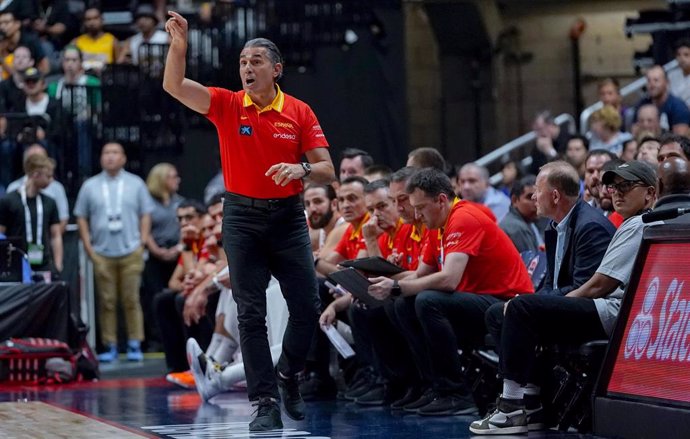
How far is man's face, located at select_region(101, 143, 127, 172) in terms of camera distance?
15088mm

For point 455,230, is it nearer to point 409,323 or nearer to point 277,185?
point 409,323

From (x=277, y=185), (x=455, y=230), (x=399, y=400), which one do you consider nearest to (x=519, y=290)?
(x=455, y=230)

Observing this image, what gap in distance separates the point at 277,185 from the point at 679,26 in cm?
1001

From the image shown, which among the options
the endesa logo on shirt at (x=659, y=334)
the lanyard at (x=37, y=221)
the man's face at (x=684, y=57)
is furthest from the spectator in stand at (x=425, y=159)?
the man's face at (x=684, y=57)

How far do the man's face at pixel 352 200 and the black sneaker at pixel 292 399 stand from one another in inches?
83.4

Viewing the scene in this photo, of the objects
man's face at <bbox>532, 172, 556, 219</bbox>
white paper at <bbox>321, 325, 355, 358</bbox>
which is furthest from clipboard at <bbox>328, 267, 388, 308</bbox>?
man's face at <bbox>532, 172, 556, 219</bbox>

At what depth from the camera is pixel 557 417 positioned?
7844 mm

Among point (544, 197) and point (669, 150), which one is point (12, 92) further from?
point (544, 197)

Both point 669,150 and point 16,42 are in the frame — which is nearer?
point 669,150

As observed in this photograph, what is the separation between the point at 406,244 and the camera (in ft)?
31.9

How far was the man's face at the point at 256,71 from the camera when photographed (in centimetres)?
783

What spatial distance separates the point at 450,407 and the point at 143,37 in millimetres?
10149

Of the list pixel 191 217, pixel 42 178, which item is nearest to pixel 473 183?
pixel 191 217

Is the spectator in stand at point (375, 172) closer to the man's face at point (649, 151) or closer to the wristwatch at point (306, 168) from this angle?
the man's face at point (649, 151)
